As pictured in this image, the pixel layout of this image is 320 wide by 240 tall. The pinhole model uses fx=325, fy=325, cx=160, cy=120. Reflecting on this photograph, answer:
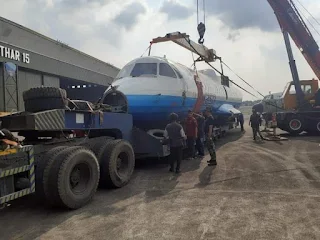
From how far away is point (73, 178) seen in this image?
20.9 ft

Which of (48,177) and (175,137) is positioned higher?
(175,137)

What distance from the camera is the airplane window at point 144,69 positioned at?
36.6 feet

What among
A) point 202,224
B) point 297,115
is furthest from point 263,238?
point 297,115

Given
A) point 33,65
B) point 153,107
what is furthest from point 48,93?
point 33,65

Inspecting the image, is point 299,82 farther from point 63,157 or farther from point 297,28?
point 63,157

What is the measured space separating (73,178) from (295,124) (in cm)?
1672

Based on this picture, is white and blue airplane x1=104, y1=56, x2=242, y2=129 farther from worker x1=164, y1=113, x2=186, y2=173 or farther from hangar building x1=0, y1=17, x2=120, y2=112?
hangar building x1=0, y1=17, x2=120, y2=112

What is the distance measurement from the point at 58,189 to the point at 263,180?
16.2 ft

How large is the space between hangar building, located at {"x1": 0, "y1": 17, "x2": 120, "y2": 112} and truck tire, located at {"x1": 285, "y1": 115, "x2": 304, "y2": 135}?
18.5m

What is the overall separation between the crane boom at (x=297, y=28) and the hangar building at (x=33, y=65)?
1713 cm

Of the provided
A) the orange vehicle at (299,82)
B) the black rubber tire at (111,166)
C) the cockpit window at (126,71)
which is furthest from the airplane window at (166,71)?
the orange vehicle at (299,82)

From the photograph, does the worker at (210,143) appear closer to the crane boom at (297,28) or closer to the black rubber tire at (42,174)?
the black rubber tire at (42,174)

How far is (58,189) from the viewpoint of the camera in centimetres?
572

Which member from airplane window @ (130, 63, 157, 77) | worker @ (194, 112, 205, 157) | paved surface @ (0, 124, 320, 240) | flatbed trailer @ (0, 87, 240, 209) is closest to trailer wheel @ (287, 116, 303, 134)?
worker @ (194, 112, 205, 157)
